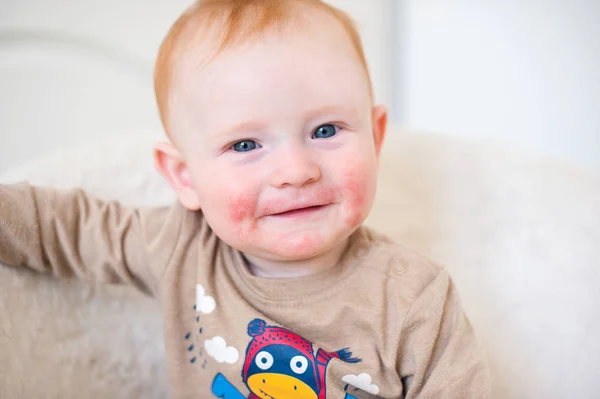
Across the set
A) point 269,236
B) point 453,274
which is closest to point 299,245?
point 269,236

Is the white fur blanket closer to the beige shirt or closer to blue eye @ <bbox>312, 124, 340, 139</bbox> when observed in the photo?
the beige shirt

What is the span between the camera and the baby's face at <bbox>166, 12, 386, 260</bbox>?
24.8 inches

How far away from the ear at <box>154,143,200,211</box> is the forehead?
3.8 inches

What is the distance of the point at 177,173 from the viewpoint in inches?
30.4

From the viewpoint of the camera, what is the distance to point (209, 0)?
2.34ft

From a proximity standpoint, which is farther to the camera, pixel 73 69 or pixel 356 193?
pixel 73 69

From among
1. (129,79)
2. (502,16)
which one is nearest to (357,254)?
(129,79)

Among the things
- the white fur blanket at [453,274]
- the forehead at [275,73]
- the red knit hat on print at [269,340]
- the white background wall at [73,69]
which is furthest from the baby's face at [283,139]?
the white background wall at [73,69]

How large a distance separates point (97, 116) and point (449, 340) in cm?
113

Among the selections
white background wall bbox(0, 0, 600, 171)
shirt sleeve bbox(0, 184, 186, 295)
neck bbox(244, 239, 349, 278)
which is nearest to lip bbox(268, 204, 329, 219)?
neck bbox(244, 239, 349, 278)

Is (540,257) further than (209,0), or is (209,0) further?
(540,257)

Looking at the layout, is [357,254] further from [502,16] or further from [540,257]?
[502,16]

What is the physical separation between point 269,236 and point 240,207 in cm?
5

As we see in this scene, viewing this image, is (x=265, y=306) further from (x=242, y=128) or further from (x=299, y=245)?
(x=242, y=128)
